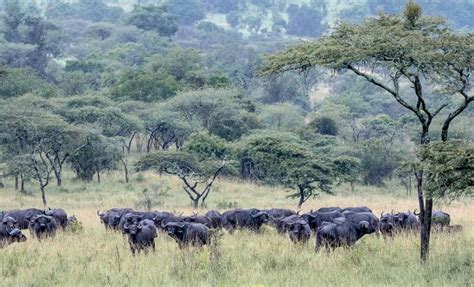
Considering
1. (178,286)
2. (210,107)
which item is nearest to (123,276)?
(178,286)

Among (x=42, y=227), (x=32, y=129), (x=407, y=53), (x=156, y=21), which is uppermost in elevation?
(x=156, y=21)

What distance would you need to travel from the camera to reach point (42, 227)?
1869 cm

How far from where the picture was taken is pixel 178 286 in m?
10.8

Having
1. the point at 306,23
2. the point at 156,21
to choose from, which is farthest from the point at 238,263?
the point at 306,23

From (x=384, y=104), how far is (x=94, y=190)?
135 ft

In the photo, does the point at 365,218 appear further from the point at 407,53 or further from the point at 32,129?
the point at 32,129

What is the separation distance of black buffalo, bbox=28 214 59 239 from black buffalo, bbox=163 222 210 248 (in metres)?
4.31

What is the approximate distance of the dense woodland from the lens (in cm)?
3516

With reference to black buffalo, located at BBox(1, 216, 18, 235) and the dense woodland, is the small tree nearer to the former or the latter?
the dense woodland

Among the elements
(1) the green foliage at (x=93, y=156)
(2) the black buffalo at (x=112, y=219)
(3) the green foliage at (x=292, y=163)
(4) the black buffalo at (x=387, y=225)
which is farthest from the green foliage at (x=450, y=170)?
(1) the green foliage at (x=93, y=156)

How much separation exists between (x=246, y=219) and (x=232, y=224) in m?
0.43

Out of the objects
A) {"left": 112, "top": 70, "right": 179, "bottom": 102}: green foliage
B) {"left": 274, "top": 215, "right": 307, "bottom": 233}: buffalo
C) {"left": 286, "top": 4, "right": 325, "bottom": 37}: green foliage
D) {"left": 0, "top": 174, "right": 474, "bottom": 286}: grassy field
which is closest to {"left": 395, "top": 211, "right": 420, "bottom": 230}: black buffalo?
{"left": 0, "top": 174, "right": 474, "bottom": 286}: grassy field

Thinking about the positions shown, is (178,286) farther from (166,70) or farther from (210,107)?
(166,70)

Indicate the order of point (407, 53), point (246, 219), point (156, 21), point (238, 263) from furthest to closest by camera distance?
point (156, 21), point (246, 219), point (238, 263), point (407, 53)
